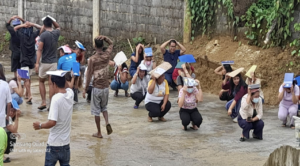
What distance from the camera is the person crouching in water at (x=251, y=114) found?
7879mm

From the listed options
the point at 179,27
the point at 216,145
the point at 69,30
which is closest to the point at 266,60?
the point at 179,27

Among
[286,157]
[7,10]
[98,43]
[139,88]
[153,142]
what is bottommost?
[153,142]

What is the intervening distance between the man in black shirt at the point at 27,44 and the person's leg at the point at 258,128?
530cm

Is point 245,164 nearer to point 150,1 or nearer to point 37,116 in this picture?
point 37,116

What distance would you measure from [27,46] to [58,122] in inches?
221

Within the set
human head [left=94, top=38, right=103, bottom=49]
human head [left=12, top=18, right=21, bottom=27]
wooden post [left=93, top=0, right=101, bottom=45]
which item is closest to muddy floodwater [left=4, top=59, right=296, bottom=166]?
human head [left=94, top=38, right=103, bottom=49]

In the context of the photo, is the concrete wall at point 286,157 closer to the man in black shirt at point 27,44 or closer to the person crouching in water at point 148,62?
the person crouching in water at point 148,62

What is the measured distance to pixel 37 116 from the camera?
31.9 ft

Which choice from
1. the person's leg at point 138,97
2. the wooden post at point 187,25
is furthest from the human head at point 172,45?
the wooden post at point 187,25

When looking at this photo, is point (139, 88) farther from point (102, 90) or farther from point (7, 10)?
point (7, 10)

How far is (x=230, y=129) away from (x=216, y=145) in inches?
45.2

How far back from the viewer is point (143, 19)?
1484cm

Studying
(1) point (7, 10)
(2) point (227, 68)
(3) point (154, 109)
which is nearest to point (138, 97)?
(3) point (154, 109)

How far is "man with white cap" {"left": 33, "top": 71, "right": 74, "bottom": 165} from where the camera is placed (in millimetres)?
5465
